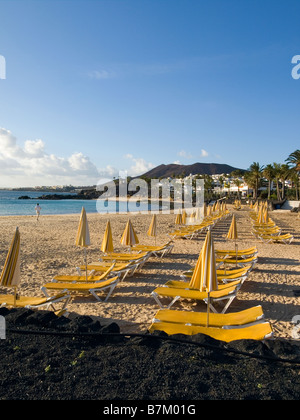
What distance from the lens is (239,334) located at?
429 centimetres

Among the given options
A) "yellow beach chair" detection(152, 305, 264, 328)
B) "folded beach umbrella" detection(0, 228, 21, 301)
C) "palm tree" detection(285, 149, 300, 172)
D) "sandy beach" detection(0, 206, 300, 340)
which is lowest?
"sandy beach" detection(0, 206, 300, 340)

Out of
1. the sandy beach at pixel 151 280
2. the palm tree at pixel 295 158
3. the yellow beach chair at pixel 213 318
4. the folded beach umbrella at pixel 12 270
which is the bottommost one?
the sandy beach at pixel 151 280

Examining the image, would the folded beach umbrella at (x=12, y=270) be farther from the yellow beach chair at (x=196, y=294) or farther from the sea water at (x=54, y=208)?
the sea water at (x=54, y=208)

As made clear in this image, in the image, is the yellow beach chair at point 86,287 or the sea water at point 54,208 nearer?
the yellow beach chair at point 86,287

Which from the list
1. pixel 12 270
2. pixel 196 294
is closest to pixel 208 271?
pixel 196 294

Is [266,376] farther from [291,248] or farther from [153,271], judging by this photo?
[291,248]

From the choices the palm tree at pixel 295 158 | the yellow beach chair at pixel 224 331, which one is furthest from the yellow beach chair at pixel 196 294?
the palm tree at pixel 295 158

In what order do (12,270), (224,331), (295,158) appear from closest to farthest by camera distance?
1. (224,331)
2. (12,270)
3. (295,158)

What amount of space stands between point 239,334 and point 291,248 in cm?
1044

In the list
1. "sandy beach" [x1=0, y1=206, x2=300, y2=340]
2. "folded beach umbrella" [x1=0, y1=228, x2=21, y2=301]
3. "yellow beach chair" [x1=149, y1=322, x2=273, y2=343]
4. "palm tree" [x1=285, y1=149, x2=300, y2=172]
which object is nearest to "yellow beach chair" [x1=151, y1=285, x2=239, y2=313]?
"sandy beach" [x1=0, y1=206, x2=300, y2=340]

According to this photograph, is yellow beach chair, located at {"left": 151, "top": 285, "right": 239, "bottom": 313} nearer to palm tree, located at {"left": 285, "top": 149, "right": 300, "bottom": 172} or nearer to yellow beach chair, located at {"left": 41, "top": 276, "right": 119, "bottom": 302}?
yellow beach chair, located at {"left": 41, "top": 276, "right": 119, "bottom": 302}

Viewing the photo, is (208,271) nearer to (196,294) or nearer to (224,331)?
(224,331)

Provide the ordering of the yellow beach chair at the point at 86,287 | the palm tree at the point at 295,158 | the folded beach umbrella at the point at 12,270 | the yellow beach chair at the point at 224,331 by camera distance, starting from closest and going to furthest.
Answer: the yellow beach chair at the point at 224,331, the folded beach umbrella at the point at 12,270, the yellow beach chair at the point at 86,287, the palm tree at the point at 295,158

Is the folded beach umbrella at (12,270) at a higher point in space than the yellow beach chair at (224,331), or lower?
higher
